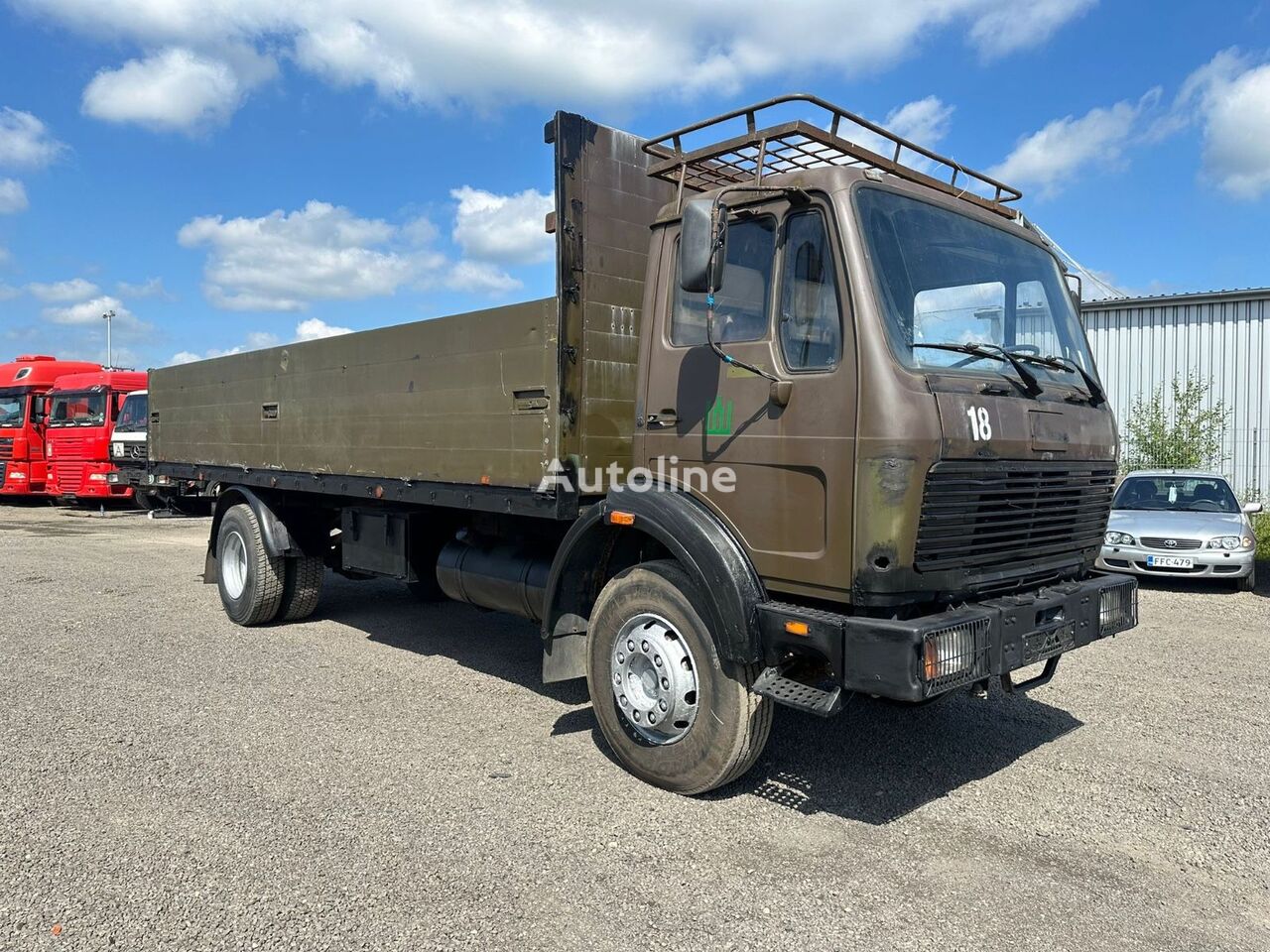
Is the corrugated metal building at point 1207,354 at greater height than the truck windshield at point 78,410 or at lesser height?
greater

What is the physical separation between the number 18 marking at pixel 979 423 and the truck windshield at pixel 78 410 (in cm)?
1913

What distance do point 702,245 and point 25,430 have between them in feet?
69.2

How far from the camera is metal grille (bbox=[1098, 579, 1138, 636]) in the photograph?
425cm

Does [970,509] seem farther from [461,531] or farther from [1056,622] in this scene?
[461,531]

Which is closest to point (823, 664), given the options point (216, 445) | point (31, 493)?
point (216, 445)

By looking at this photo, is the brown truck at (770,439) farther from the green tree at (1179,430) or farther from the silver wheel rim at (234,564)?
the green tree at (1179,430)

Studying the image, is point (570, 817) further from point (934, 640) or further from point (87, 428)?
point (87, 428)

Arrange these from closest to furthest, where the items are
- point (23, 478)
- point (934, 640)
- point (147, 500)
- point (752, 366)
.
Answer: point (934, 640) → point (752, 366) → point (147, 500) → point (23, 478)

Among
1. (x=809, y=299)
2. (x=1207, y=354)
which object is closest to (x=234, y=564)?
(x=809, y=299)

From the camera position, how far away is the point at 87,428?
18.8 m

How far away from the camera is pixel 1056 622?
3.93 metres

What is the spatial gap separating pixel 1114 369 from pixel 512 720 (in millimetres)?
16040

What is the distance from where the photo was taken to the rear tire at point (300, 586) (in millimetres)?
7641

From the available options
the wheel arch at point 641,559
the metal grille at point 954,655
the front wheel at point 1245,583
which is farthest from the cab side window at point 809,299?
the front wheel at point 1245,583
